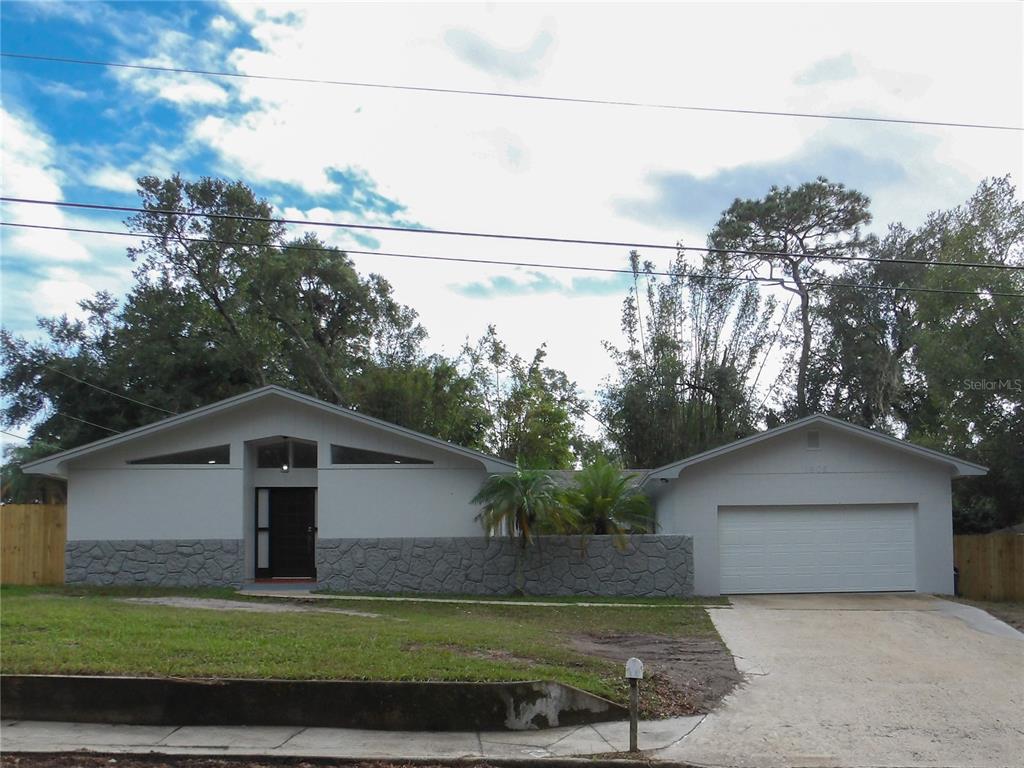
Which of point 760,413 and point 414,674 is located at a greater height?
point 760,413

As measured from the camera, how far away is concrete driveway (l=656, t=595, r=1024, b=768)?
847 centimetres

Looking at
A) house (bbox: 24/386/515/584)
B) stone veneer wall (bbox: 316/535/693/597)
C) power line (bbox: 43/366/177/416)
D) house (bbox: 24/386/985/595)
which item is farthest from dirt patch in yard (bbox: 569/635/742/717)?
power line (bbox: 43/366/177/416)

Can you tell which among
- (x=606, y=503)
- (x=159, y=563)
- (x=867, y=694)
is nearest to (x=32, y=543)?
(x=159, y=563)

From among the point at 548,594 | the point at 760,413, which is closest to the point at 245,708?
the point at 548,594

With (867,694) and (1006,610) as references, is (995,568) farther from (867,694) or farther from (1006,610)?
(867,694)

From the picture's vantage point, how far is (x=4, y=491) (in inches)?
1112

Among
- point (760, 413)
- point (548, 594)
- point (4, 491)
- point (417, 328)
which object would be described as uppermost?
point (417, 328)

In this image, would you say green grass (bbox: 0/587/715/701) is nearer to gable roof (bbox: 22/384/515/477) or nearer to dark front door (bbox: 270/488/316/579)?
gable roof (bbox: 22/384/515/477)

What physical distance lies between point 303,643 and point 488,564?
9123 millimetres

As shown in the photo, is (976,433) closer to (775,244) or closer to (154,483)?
(775,244)

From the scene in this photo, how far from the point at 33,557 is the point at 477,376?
24.8m

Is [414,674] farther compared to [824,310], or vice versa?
[824,310]

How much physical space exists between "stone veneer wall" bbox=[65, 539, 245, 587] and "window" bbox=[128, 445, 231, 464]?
171 cm

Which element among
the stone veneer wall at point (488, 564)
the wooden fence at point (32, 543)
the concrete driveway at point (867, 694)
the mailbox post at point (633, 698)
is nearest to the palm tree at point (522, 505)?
the stone veneer wall at point (488, 564)
